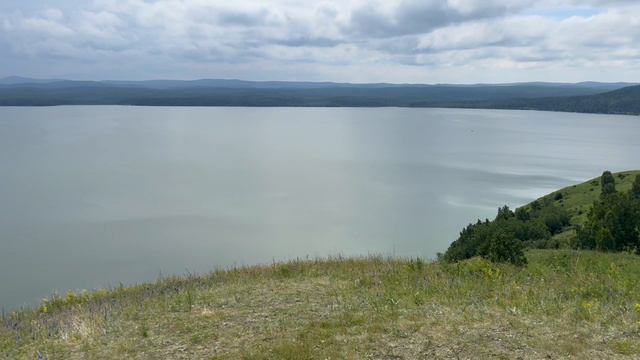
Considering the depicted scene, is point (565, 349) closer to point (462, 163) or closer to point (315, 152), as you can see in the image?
point (462, 163)

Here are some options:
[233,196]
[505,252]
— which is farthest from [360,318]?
[233,196]

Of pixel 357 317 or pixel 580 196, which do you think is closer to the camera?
pixel 357 317

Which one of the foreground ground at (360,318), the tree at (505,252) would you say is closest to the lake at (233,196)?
the tree at (505,252)

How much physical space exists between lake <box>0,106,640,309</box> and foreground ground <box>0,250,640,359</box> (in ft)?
77.0

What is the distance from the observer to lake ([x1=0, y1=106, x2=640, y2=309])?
46281 millimetres

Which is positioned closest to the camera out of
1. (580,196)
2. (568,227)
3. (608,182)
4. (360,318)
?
(360,318)

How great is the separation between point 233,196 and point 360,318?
Result: 6898 centimetres

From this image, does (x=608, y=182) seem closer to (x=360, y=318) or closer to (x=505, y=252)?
(x=505, y=252)

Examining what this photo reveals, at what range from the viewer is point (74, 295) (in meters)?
13.1

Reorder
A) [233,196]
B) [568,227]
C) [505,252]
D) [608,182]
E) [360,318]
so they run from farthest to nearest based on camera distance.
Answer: [233,196]
[608,182]
[568,227]
[505,252]
[360,318]

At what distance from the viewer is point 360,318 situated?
8.77 metres

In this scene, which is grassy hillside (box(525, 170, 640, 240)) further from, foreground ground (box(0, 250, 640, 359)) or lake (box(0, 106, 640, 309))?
foreground ground (box(0, 250, 640, 359))

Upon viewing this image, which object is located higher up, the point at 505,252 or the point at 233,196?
the point at 505,252

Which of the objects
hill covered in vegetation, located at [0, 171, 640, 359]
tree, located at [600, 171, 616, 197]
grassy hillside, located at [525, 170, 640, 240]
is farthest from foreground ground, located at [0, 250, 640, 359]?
tree, located at [600, 171, 616, 197]
